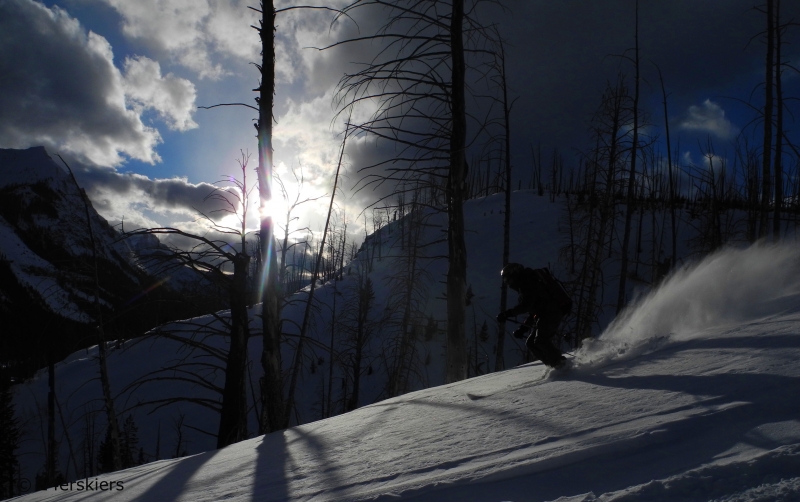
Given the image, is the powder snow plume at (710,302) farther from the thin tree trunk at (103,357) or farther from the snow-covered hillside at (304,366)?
the snow-covered hillside at (304,366)

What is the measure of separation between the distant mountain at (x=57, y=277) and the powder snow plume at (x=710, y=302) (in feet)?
22.2

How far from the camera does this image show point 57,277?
10.9m

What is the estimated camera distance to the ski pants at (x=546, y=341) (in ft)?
17.4

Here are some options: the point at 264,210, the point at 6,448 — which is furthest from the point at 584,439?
the point at 6,448

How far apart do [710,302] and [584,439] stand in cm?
469

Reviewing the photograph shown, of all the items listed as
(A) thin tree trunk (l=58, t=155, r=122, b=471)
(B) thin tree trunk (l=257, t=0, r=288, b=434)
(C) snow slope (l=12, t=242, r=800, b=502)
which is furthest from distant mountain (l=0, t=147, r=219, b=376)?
(C) snow slope (l=12, t=242, r=800, b=502)

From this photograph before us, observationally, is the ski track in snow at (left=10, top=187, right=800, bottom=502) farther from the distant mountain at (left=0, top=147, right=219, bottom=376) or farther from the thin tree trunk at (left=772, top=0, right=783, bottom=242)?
the thin tree trunk at (left=772, top=0, right=783, bottom=242)

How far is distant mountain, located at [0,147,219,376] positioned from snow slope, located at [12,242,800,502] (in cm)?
411

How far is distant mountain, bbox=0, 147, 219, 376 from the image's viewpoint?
8.29m

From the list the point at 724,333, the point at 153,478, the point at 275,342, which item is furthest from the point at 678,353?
the point at 275,342

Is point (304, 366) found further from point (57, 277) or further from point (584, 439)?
point (584, 439)

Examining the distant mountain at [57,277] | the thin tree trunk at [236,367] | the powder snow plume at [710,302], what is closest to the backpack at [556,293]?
the powder snow plume at [710,302]

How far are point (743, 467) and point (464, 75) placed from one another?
741 centimetres

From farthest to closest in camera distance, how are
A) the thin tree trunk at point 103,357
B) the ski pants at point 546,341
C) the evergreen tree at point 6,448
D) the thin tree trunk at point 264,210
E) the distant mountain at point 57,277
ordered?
the evergreen tree at point 6,448, the thin tree trunk at point 103,357, the distant mountain at point 57,277, the thin tree trunk at point 264,210, the ski pants at point 546,341
